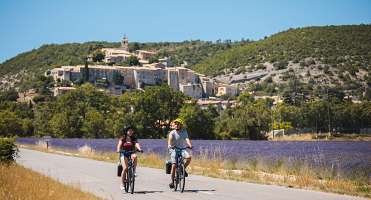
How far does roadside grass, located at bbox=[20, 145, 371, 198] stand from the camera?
598 inches

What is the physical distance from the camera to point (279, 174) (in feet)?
65.8

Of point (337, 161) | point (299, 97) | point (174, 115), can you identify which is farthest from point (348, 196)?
point (299, 97)

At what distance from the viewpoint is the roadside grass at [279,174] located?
15.2 meters

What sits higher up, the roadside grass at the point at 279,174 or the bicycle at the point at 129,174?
the bicycle at the point at 129,174

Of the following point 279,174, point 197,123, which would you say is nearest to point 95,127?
point 197,123

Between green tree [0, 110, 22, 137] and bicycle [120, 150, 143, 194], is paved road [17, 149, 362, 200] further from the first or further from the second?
green tree [0, 110, 22, 137]

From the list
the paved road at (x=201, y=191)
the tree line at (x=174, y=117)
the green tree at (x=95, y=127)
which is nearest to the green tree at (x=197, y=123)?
the tree line at (x=174, y=117)

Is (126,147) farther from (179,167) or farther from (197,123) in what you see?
(197,123)

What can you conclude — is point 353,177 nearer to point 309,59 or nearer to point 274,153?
point 274,153

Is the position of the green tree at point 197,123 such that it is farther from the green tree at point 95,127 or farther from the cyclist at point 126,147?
the cyclist at point 126,147

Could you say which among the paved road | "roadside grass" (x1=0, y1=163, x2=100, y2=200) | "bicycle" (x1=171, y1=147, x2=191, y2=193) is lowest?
the paved road

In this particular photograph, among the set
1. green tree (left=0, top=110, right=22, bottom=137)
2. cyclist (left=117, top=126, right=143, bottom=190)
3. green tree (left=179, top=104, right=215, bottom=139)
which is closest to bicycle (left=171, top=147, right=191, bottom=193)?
cyclist (left=117, top=126, right=143, bottom=190)

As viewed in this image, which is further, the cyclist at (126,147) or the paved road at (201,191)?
the cyclist at (126,147)

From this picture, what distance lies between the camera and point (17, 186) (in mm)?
13906
